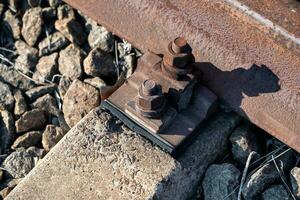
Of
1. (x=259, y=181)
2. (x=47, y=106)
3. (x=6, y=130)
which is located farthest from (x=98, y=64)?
(x=259, y=181)

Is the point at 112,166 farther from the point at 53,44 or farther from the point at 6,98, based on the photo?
the point at 53,44

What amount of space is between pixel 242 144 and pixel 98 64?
858 mm

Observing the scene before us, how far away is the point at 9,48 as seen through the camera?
3453 mm

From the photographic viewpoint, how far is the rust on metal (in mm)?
2605

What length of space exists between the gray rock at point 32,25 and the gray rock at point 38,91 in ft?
1.02

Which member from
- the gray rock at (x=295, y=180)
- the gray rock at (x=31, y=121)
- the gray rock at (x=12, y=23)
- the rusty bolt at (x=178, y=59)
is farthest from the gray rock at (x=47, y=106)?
the gray rock at (x=295, y=180)

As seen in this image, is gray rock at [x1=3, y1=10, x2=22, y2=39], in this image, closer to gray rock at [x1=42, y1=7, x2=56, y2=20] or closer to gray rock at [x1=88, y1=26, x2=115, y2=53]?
gray rock at [x1=42, y1=7, x2=56, y2=20]

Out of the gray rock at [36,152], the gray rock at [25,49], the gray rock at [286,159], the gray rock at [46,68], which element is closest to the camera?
the gray rock at [286,159]

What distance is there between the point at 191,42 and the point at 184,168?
0.59m

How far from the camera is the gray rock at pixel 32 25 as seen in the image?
3389 millimetres

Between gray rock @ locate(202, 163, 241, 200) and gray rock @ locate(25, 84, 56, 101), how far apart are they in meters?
0.98

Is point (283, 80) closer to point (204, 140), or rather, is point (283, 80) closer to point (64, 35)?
point (204, 140)

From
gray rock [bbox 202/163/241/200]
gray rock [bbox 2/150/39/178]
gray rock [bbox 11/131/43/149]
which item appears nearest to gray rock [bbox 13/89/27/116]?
gray rock [bbox 11/131/43/149]

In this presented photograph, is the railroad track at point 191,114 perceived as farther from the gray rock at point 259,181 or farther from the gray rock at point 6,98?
the gray rock at point 6,98
